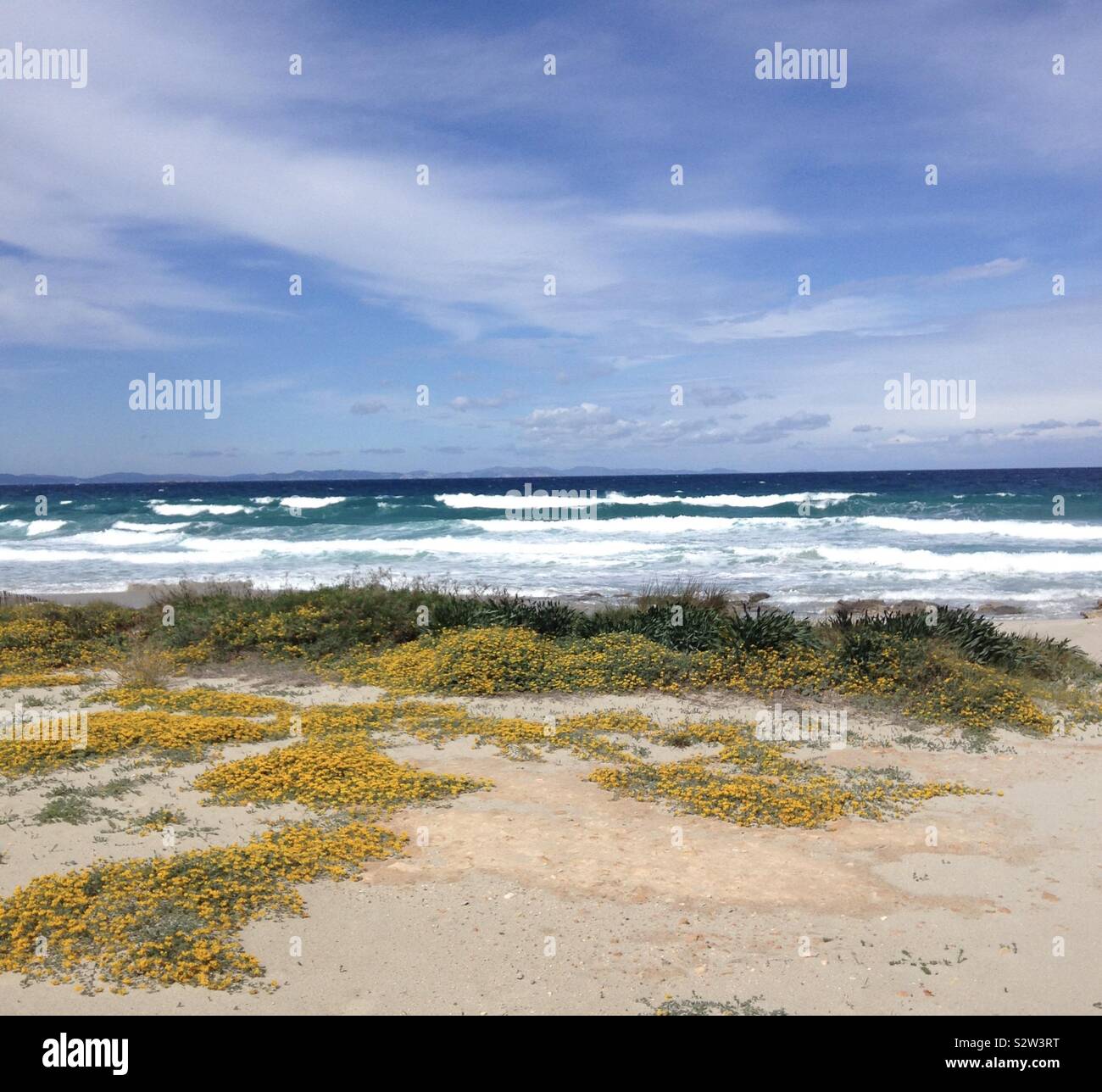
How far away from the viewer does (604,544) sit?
36.9 m

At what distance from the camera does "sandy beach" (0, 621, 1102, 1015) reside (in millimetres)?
4977

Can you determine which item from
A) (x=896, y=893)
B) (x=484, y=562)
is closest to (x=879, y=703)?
(x=896, y=893)

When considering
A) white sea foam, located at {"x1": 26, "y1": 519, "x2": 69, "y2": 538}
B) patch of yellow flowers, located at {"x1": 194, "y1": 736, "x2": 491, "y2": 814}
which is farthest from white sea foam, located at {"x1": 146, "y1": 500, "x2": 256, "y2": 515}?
patch of yellow flowers, located at {"x1": 194, "y1": 736, "x2": 491, "y2": 814}

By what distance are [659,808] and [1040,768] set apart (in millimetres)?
4187

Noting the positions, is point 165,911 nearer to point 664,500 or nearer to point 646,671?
point 646,671

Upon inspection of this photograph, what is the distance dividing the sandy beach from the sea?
13613 millimetres

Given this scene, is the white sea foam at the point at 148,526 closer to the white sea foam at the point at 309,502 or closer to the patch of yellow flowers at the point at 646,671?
the white sea foam at the point at 309,502

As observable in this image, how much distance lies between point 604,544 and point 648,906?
3104 cm

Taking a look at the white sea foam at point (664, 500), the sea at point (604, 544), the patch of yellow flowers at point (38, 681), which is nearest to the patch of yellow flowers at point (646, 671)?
the patch of yellow flowers at point (38, 681)

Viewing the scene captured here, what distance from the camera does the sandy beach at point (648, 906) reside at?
498 centimetres

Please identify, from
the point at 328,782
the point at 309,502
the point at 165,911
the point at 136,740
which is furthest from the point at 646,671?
the point at 309,502

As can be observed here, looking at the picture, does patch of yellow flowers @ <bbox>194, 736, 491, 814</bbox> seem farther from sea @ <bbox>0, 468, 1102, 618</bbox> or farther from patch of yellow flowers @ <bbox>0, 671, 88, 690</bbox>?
sea @ <bbox>0, 468, 1102, 618</bbox>

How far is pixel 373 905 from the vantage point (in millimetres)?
5992

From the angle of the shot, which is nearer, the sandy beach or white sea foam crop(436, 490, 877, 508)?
the sandy beach
